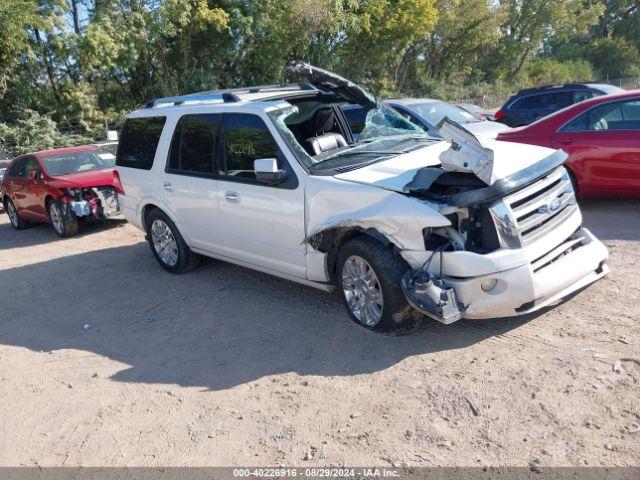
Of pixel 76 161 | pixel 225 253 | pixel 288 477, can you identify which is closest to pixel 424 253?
pixel 288 477

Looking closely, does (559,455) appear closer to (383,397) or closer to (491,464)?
(491,464)

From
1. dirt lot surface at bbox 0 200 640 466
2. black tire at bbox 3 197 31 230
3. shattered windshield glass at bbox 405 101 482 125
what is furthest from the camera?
black tire at bbox 3 197 31 230

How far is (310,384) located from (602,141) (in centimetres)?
529

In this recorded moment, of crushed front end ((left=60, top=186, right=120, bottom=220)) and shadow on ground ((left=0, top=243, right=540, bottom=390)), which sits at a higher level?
crushed front end ((left=60, top=186, right=120, bottom=220))

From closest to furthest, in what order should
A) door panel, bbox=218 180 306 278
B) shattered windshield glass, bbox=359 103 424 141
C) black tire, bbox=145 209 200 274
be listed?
1. door panel, bbox=218 180 306 278
2. shattered windshield glass, bbox=359 103 424 141
3. black tire, bbox=145 209 200 274

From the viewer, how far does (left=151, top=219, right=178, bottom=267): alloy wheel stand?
7043mm

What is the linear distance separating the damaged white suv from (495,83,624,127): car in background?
10216mm

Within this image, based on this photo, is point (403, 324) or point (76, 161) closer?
point (403, 324)

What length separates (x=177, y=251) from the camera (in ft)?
22.9

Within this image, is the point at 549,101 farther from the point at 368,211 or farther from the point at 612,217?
the point at 368,211

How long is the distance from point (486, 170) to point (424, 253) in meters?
0.72

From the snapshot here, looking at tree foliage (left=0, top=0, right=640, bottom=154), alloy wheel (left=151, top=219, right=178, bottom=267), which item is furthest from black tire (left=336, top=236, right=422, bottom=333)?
tree foliage (left=0, top=0, right=640, bottom=154)

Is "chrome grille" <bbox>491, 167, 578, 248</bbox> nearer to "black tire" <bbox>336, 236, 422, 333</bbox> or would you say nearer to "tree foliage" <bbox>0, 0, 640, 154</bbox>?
"black tire" <bbox>336, 236, 422, 333</bbox>

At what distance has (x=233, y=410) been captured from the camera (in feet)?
13.1
